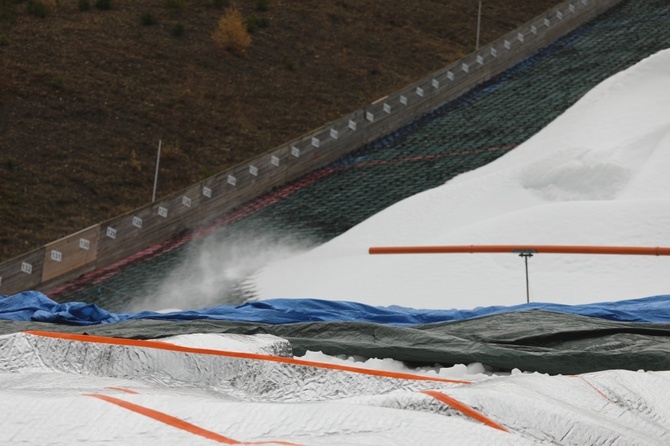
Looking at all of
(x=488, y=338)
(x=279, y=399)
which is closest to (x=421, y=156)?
(x=488, y=338)

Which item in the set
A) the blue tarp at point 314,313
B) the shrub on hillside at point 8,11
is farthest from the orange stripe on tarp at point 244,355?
the shrub on hillside at point 8,11

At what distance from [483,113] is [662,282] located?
8218mm

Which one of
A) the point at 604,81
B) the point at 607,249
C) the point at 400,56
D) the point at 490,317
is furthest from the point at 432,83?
the point at 490,317

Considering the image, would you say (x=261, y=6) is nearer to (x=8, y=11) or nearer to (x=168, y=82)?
(x=168, y=82)

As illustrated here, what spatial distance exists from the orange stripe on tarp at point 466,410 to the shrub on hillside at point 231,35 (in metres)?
18.6

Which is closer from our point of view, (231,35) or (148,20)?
(231,35)

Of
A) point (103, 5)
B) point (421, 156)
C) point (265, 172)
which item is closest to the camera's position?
point (265, 172)

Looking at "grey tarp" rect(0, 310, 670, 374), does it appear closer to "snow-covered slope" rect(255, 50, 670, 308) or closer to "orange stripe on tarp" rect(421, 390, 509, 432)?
"orange stripe on tarp" rect(421, 390, 509, 432)

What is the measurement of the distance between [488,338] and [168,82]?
15.1 metres

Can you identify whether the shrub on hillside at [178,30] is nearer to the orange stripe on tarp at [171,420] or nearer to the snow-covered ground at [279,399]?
the snow-covered ground at [279,399]

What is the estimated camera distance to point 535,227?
32.1 ft

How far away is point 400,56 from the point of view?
22172 millimetres

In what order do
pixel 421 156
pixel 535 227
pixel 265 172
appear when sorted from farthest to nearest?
pixel 421 156 → pixel 265 172 → pixel 535 227

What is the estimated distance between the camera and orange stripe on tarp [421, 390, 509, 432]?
101 inches
